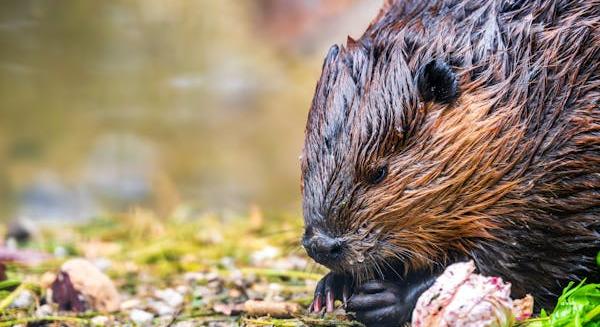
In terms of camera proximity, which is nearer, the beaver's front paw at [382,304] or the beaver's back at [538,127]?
the beaver's back at [538,127]

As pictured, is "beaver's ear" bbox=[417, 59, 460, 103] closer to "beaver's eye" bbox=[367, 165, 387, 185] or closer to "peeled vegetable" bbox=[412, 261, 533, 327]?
"beaver's eye" bbox=[367, 165, 387, 185]

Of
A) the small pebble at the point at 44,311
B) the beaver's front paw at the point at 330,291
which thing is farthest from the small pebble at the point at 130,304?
the beaver's front paw at the point at 330,291

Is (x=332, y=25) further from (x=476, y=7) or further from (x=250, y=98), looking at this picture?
(x=476, y=7)

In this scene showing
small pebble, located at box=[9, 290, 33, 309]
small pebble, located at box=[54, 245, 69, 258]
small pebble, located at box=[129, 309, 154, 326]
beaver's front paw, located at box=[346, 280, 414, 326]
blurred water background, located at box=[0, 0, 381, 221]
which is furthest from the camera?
blurred water background, located at box=[0, 0, 381, 221]

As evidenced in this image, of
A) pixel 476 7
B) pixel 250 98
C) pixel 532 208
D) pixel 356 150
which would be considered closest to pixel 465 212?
pixel 532 208

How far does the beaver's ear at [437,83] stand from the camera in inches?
129

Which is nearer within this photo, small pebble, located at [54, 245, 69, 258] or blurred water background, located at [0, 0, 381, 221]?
small pebble, located at [54, 245, 69, 258]

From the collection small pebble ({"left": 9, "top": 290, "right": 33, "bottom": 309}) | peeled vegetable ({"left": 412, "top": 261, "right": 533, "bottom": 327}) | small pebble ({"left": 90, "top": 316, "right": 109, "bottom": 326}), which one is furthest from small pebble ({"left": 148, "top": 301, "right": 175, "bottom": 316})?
peeled vegetable ({"left": 412, "top": 261, "right": 533, "bottom": 327})

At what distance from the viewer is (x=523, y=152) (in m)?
3.25

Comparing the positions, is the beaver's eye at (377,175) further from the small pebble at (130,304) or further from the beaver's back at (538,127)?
the small pebble at (130,304)

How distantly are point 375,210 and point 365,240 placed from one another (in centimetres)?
14

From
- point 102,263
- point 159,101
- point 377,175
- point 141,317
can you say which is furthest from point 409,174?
point 159,101

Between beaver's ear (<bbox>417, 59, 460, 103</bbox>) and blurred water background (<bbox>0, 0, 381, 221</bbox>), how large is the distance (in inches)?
160

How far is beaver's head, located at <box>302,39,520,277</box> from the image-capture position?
327 centimetres
